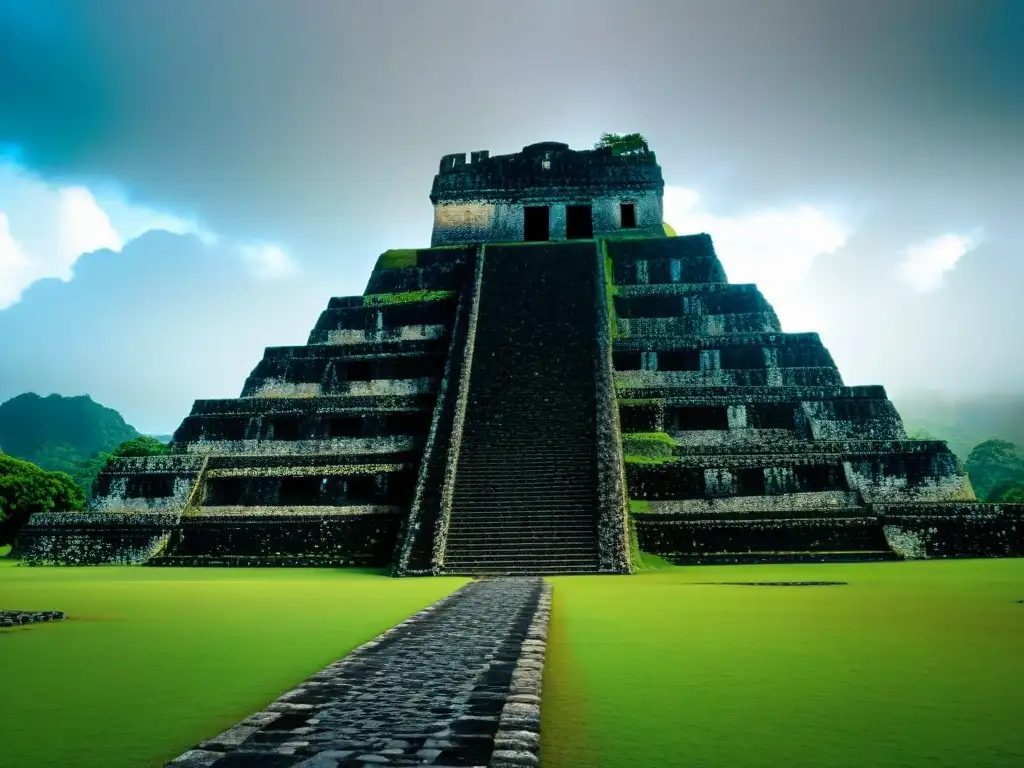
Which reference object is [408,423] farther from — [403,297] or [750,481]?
[750,481]

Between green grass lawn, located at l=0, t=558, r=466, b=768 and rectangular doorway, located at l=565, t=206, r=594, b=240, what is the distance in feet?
50.2

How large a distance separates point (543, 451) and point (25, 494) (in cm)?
1368

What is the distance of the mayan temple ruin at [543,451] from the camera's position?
37.0ft

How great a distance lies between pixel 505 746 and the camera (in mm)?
2420

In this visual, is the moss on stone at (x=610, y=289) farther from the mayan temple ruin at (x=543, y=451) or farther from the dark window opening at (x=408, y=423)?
the dark window opening at (x=408, y=423)

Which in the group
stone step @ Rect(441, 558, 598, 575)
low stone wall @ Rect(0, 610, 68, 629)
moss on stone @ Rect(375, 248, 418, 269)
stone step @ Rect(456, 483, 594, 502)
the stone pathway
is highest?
moss on stone @ Rect(375, 248, 418, 269)

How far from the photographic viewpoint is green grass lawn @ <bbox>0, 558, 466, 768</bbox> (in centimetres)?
274

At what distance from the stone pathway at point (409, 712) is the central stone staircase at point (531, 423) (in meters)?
5.81

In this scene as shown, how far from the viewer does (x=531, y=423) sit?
528 inches

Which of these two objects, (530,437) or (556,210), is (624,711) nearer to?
(530,437)

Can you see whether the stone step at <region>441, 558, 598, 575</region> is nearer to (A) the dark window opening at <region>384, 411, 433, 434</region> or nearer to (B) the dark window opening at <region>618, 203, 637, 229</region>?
(A) the dark window opening at <region>384, 411, 433, 434</region>

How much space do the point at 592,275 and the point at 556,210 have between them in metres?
4.63

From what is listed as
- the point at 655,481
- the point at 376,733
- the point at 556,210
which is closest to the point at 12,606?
the point at 376,733

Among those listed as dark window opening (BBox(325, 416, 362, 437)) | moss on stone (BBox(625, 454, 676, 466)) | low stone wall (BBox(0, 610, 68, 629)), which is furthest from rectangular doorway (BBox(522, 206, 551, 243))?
low stone wall (BBox(0, 610, 68, 629))
